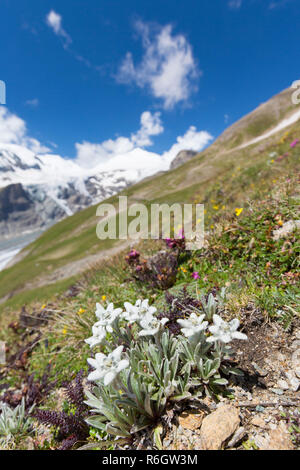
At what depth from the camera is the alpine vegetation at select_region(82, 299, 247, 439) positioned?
1975 mm

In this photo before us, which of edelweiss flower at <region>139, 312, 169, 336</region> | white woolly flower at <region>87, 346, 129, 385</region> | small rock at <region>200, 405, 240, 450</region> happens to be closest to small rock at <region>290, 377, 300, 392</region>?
small rock at <region>200, 405, 240, 450</region>

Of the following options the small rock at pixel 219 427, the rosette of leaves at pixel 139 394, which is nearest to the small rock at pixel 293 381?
the small rock at pixel 219 427

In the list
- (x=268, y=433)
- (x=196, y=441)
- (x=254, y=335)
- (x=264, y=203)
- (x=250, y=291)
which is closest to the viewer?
(x=268, y=433)

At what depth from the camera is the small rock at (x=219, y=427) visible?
70.2 inches

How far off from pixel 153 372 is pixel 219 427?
0.68 meters

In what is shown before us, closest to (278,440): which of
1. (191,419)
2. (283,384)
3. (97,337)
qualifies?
(283,384)

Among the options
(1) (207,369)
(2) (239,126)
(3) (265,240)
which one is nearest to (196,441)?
(1) (207,369)

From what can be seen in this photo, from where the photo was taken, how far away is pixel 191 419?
2.08 m

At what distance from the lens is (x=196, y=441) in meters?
1.92

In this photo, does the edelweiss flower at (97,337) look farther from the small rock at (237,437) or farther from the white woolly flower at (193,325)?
the small rock at (237,437)

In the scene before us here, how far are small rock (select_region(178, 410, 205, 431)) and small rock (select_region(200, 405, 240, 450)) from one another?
0.08 meters
